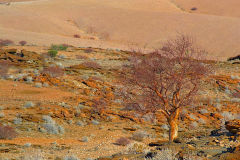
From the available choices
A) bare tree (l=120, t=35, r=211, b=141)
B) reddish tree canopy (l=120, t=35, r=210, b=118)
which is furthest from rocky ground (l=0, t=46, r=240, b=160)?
reddish tree canopy (l=120, t=35, r=210, b=118)

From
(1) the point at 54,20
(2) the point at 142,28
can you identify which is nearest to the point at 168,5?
(2) the point at 142,28

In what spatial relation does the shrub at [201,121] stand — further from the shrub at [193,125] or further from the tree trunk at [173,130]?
the tree trunk at [173,130]

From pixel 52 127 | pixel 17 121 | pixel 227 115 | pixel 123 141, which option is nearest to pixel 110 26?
pixel 227 115

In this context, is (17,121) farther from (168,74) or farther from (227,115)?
(227,115)

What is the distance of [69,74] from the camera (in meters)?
24.7

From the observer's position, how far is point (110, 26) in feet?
221

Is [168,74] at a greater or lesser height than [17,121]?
greater

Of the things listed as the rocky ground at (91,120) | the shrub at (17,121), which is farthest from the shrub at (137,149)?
the shrub at (17,121)

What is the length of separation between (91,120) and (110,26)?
171 feet

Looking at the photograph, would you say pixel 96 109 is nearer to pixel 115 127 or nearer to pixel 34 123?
pixel 115 127

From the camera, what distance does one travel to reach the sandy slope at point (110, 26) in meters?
54.1

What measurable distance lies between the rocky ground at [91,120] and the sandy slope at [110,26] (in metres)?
25.5

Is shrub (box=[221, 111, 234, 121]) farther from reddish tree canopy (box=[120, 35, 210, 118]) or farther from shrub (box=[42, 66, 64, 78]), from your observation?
shrub (box=[42, 66, 64, 78])

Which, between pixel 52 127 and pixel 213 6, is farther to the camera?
pixel 213 6
